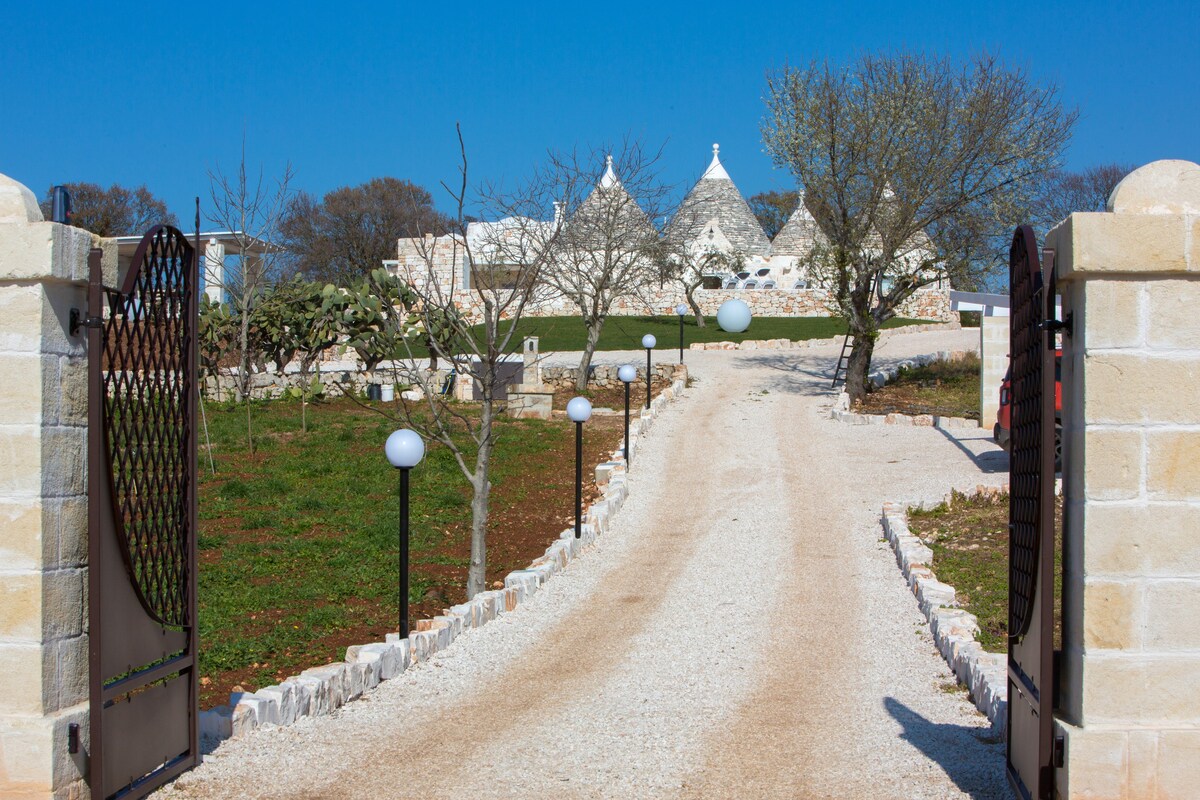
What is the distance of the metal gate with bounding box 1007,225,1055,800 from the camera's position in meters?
4.12

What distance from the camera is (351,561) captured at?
1034 cm

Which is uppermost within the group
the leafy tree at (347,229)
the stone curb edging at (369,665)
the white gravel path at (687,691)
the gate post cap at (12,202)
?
the leafy tree at (347,229)

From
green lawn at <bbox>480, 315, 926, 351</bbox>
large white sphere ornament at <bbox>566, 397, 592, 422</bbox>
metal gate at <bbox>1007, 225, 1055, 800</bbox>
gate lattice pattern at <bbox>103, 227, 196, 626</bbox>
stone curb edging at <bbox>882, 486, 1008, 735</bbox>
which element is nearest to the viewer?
metal gate at <bbox>1007, 225, 1055, 800</bbox>

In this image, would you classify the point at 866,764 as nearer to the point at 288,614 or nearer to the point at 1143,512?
the point at 1143,512

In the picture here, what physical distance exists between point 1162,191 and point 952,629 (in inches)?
169

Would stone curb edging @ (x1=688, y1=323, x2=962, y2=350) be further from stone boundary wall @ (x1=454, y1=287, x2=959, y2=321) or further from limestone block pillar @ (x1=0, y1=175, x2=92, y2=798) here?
limestone block pillar @ (x1=0, y1=175, x2=92, y2=798)

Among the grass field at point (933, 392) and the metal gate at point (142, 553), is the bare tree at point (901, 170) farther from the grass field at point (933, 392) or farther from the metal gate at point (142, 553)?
the metal gate at point (142, 553)

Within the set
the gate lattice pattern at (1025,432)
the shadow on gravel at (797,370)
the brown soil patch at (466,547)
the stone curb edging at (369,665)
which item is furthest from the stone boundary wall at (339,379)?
the gate lattice pattern at (1025,432)

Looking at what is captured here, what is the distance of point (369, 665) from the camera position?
6.50m

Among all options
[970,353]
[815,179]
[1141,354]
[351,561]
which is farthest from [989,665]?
[970,353]

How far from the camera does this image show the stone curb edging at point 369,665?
17.9 feet

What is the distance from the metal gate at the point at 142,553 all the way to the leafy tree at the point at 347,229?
159 ft

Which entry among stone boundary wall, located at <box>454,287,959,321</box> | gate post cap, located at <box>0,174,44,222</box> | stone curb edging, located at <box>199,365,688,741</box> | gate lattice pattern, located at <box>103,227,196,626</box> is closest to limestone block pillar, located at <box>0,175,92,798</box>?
gate post cap, located at <box>0,174,44,222</box>

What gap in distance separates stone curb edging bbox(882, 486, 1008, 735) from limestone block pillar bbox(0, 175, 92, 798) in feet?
13.5
